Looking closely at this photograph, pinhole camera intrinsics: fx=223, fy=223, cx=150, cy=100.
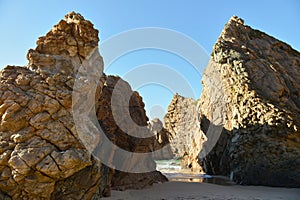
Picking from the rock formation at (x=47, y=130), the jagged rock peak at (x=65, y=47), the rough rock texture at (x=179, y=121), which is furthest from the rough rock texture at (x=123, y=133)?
the rough rock texture at (x=179, y=121)

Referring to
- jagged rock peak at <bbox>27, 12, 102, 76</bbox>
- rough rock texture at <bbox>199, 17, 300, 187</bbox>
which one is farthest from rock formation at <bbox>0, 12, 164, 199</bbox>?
rough rock texture at <bbox>199, 17, 300, 187</bbox>

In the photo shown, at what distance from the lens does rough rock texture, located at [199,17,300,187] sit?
11.7 meters

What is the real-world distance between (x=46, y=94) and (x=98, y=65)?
236 centimetres

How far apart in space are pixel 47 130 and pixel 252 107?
12.4 meters

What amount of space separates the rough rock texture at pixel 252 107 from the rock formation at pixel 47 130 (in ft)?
28.2

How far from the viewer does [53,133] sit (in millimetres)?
6117

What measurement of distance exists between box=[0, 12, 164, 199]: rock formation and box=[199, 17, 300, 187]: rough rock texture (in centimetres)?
861

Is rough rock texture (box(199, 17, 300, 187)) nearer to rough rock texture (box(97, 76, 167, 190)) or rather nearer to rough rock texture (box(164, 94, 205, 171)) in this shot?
rough rock texture (box(97, 76, 167, 190))

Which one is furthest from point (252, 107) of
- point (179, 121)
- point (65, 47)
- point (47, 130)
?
point (179, 121)

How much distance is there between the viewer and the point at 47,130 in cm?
612

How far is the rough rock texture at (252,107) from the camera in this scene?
1170 cm

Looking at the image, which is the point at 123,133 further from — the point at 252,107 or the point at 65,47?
the point at 252,107

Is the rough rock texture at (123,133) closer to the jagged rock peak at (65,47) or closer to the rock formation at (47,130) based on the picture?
the rock formation at (47,130)

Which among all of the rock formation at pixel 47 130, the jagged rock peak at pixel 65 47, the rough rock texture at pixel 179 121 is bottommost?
the rock formation at pixel 47 130
